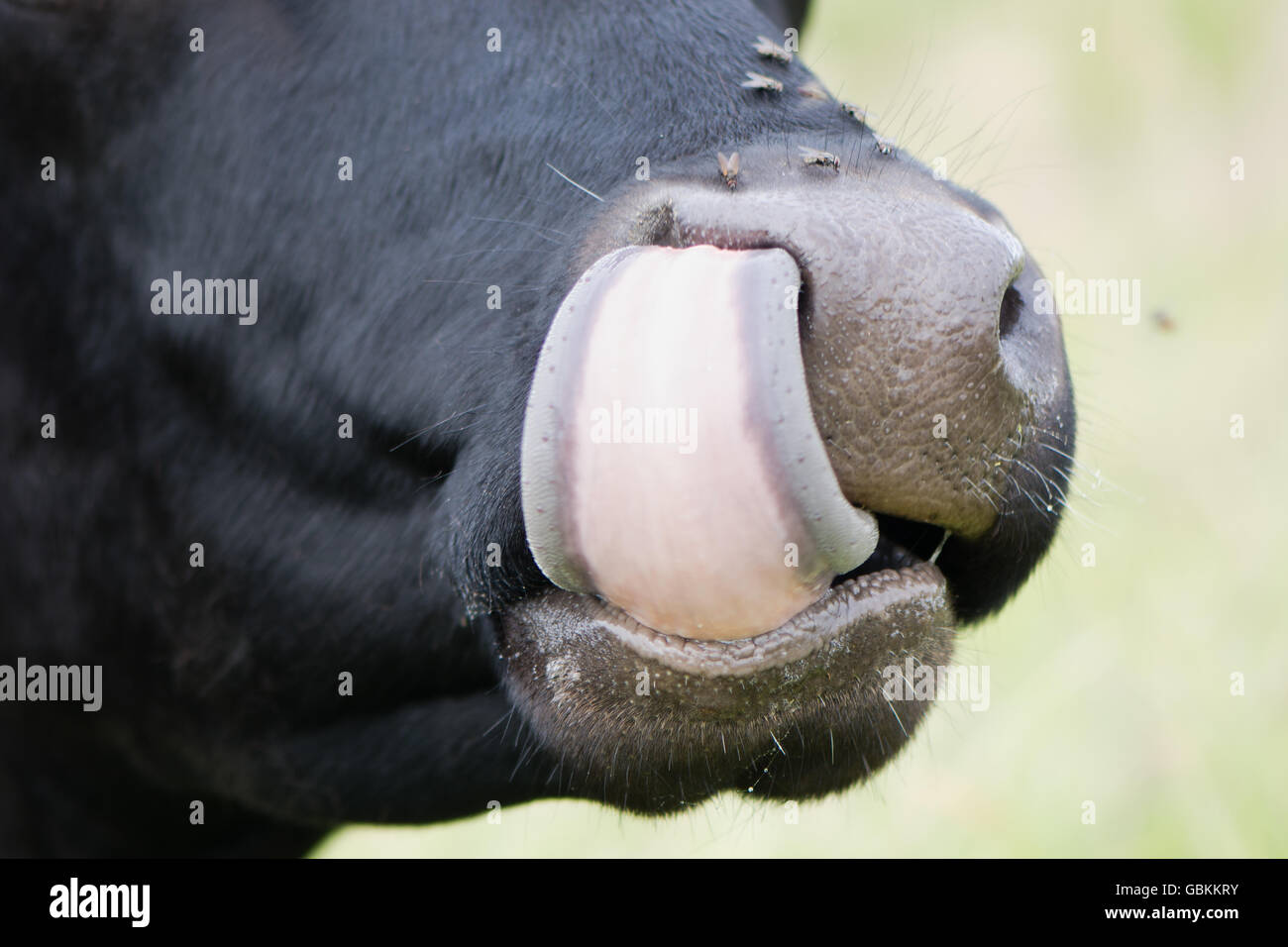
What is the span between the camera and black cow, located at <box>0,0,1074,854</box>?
1.43m

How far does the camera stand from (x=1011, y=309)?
1.63 meters

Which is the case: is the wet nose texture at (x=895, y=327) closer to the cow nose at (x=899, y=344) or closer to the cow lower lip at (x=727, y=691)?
the cow nose at (x=899, y=344)

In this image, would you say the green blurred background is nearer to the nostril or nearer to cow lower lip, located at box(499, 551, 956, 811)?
cow lower lip, located at box(499, 551, 956, 811)

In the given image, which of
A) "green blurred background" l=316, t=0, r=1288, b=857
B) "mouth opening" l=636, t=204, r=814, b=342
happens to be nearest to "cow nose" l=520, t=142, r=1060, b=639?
"mouth opening" l=636, t=204, r=814, b=342

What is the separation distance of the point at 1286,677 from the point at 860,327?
13.0ft

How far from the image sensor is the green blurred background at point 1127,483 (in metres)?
4.41

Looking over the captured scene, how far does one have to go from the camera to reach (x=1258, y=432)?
561 cm

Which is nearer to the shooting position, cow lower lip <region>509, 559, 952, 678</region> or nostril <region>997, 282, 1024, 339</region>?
cow lower lip <region>509, 559, 952, 678</region>

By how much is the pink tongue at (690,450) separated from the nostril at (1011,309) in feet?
1.03

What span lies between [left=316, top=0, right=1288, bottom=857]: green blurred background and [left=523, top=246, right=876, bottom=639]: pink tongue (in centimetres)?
173

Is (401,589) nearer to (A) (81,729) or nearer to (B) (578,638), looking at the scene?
(B) (578,638)

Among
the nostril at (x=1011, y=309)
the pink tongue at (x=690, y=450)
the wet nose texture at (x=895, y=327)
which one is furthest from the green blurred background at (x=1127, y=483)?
the pink tongue at (x=690, y=450)
